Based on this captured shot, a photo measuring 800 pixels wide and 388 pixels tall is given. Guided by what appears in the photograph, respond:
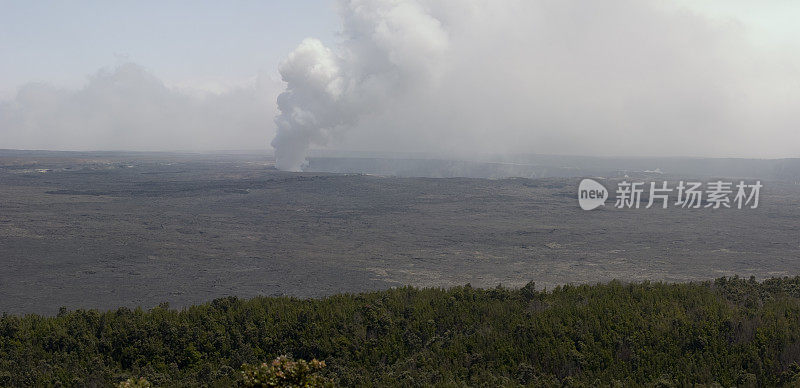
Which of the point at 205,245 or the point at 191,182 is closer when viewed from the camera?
the point at 205,245

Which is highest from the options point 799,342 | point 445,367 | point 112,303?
point 799,342

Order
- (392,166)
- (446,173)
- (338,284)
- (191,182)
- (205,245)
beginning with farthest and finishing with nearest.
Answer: (392,166), (446,173), (191,182), (205,245), (338,284)

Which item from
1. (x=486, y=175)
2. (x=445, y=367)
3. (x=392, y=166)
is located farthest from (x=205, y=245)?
(x=392, y=166)

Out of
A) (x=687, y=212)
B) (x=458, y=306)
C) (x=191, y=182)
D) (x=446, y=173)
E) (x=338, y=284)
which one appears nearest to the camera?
(x=458, y=306)

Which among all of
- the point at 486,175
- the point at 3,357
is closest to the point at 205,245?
the point at 3,357

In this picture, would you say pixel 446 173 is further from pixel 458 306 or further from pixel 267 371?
pixel 267 371

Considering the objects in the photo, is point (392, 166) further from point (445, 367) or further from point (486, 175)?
point (445, 367)

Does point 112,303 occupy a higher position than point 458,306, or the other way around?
point 458,306

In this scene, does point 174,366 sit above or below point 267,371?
below

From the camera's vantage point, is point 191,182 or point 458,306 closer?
point 458,306
